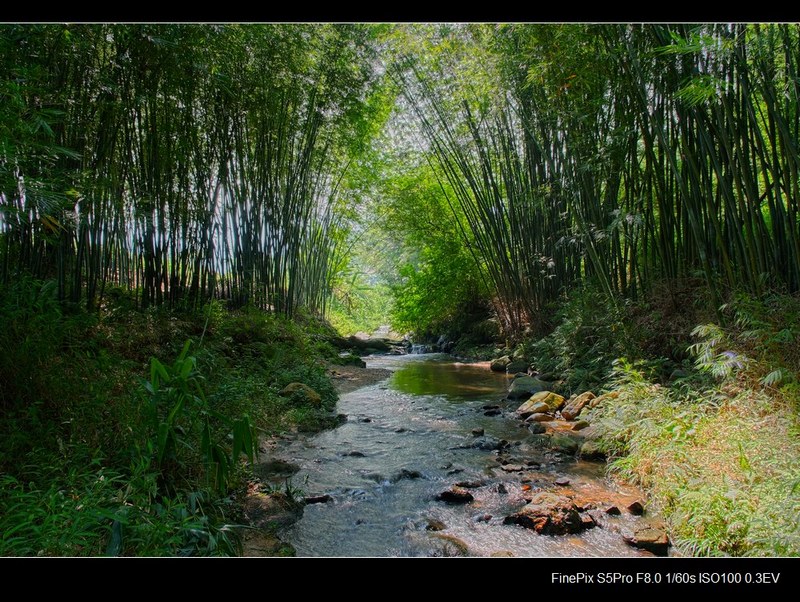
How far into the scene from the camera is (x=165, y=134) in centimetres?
425

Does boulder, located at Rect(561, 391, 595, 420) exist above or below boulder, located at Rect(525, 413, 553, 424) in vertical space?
above

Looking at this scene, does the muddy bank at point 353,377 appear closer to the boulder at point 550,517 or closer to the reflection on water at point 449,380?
the reflection on water at point 449,380

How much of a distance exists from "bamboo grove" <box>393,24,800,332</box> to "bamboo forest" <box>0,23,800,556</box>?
4 centimetres

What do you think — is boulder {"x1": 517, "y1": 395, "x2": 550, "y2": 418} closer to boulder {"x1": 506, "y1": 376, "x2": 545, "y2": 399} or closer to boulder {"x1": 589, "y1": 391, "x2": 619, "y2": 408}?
boulder {"x1": 589, "y1": 391, "x2": 619, "y2": 408}

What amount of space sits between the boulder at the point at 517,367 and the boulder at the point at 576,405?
110 inches

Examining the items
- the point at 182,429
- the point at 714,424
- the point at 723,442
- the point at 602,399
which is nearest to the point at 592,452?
the point at 602,399

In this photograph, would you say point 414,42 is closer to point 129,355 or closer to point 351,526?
point 129,355

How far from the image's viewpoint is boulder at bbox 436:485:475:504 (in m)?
2.60

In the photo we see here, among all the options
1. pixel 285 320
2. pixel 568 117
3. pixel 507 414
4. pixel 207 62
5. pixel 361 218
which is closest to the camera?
pixel 207 62

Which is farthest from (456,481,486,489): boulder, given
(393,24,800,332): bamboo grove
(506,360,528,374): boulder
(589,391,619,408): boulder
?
(506,360,528,374): boulder

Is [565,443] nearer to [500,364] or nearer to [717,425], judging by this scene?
[717,425]

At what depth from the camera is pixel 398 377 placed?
7.73 metres
